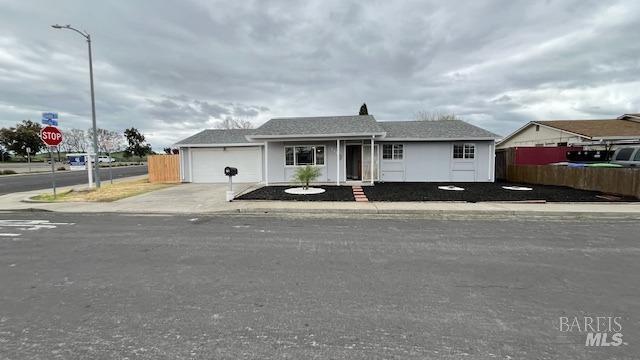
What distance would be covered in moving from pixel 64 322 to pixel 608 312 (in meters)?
5.73

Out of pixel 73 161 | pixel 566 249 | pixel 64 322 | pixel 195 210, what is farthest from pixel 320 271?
pixel 73 161

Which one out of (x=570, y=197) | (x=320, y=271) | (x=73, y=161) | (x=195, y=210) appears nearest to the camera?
(x=320, y=271)

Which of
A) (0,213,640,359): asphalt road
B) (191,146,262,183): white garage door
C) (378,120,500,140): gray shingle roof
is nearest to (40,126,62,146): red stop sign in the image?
(191,146,262,183): white garage door

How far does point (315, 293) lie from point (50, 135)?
15.2 m

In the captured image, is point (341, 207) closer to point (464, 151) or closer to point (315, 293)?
point (315, 293)

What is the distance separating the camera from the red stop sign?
12.7m

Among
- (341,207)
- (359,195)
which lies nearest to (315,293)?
(341,207)

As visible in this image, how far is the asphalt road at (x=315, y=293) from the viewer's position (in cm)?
271

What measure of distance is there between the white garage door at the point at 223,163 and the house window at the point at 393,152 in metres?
7.94

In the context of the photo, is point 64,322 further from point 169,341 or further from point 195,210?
point 195,210

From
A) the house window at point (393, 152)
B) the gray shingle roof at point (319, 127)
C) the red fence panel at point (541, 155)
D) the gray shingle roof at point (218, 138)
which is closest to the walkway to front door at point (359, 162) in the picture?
the house window at point (393, 152)

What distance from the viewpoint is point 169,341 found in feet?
9.11

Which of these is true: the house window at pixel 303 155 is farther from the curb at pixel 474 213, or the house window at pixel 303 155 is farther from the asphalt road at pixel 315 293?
the asphalt road at pixel 315 293

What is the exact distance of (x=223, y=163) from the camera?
1988cm
